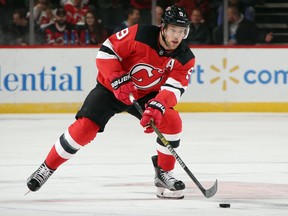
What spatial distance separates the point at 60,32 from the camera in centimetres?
1112

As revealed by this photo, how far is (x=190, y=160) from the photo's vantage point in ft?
24.1

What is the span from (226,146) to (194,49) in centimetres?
302

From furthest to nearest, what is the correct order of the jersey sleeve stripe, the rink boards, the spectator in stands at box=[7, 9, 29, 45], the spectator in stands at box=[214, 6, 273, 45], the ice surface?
1. the spectator in stands at box=[214, 6, 273, 45]
2. the spectator in stands at box=[7, 9, 29, 45]
3. the rink boards
4. the jersey sleeve stripe
5. the ice surface

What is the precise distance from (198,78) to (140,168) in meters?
4.29

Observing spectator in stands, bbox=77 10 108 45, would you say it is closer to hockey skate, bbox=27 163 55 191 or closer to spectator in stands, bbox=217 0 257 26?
spectator in stands, bbox=217 0 257 26

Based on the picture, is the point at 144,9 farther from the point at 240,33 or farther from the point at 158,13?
the point at 240,33

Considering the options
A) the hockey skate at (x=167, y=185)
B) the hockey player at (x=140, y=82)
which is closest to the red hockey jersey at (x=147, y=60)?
the hockey player at (x=140, y=82)

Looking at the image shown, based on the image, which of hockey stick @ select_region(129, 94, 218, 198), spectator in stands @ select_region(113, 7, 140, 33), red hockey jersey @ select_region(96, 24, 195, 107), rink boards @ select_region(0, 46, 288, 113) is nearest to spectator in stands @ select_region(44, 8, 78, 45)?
rink boards @ select_region(0, 46, 288, 113)

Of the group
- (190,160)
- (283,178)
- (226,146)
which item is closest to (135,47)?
(283,178)

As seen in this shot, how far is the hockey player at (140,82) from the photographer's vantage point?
5.40 metres

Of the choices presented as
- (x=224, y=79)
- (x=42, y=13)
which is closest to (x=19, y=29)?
(x=42, y=13)

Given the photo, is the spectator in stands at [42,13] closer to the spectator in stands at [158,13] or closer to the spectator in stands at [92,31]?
the spectator in stands at [92,31]

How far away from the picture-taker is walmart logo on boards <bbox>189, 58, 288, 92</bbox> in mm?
11016

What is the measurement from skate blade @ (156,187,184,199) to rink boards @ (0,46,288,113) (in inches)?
207
